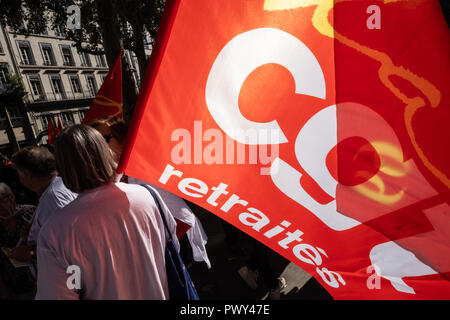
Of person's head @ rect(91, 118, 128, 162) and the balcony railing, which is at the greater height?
the balcony railing

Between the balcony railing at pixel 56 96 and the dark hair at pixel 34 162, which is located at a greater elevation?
the balcony railing at pixel 56 96

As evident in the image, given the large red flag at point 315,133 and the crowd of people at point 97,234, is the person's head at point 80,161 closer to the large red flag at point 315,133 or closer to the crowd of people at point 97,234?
the crowd of people at point 97,234

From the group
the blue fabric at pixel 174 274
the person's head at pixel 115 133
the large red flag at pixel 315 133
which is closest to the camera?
the large red flag at pixel 315 133

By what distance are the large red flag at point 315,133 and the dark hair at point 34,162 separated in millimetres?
1908

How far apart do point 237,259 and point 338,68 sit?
11.0 ft

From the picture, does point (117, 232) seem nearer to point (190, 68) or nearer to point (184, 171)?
point (184, 171)

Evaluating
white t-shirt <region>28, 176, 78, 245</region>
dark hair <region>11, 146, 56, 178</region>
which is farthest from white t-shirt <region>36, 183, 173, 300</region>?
dark hair <region>11, 146, 56, 178</region>

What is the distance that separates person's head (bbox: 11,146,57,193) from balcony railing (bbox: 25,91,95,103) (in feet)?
103

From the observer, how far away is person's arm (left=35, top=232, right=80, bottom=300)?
126 cm

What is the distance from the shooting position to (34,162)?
8.11 feet

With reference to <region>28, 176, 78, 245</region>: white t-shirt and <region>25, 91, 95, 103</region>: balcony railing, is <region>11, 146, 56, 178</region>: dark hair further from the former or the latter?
<region>25, 91, 95, 103</region>: balcony railing

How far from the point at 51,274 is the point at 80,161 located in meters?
0.49

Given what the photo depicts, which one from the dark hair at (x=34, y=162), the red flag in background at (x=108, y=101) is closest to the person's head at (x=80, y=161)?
the dark hair at (x=34, y=162)

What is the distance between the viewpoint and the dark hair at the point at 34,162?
246 centimetres
